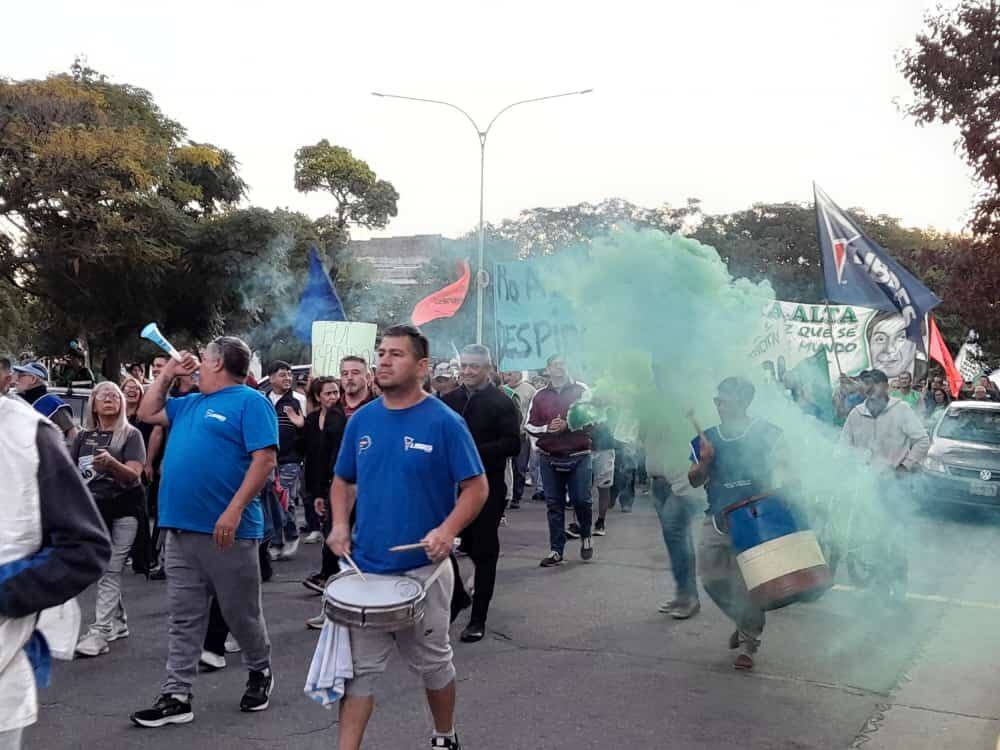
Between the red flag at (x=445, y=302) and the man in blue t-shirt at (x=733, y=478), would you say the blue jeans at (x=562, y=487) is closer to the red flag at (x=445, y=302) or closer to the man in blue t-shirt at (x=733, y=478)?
the man in blue t-shirt at (x=733, y=478)

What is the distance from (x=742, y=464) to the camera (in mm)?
6156

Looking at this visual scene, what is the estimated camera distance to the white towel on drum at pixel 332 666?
406cm

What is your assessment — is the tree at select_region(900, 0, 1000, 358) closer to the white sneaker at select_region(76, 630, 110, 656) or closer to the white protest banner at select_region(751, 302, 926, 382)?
the white protest banner at select_region(751, 302, 926, 382)

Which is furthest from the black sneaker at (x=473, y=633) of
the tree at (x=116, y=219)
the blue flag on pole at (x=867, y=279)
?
the tree at (x=116, y=219)

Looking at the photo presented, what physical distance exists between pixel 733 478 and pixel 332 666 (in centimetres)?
299

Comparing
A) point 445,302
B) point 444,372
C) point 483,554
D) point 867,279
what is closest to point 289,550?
point 444,372

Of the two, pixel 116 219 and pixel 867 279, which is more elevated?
pixel 116 219

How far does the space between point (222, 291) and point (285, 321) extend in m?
5.17

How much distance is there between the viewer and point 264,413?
523cm

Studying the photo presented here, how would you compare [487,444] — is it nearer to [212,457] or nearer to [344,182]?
[212,457]

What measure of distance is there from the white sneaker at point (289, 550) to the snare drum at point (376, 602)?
5845 mm

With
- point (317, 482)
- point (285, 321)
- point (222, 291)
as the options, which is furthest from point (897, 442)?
→ point (285, 321)

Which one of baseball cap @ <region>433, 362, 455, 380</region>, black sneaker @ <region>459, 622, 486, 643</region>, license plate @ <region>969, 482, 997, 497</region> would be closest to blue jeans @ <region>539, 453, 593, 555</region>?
baseball cap @ <region>433, 362, 455, 380</region>

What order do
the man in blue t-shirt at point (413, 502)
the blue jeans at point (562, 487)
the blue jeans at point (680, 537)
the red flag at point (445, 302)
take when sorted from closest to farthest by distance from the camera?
the man in blue t-shirt at point (413, 502) → the blue jeans at point (680, 537) → the blue jeans at point (562, 487) → the red flag at point (445, 302)
